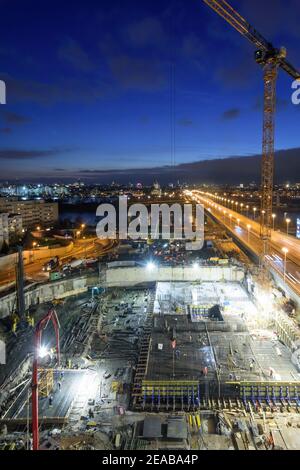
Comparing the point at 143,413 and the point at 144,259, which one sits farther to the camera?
the point at 144,259

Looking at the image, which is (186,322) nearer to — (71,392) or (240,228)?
(71,392)

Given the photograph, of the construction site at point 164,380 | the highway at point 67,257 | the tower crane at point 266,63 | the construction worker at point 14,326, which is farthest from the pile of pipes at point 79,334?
Answer: the tower crane at point 266,63

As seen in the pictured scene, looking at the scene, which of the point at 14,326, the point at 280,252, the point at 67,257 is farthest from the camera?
the point at 67,257

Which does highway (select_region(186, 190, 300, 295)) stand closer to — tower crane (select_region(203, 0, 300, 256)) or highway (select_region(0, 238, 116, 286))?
tower crane (select_region(203, 0, 300, 256))

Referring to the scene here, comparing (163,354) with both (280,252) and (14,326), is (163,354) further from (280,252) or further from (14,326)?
(280,252)

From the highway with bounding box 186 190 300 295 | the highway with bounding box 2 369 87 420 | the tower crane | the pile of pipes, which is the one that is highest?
the tower crane

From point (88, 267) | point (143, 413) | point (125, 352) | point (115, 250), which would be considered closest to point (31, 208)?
point (115, 250)

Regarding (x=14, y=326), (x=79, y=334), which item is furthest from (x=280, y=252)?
(x=14, y=326)

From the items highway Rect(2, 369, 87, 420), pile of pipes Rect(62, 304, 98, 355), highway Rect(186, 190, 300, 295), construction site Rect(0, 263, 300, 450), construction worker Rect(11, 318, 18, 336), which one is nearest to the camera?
construction site Rect(0, 263, 300, 450)

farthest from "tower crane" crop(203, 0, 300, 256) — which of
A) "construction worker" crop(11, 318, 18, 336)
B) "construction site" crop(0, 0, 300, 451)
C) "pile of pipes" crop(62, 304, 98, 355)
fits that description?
"construction worker" crop(11, 318, 18, 336)
